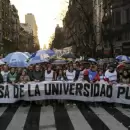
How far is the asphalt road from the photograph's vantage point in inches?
402

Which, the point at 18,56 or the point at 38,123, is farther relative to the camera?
the point at 18,56

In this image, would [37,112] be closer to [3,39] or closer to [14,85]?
[14,85]

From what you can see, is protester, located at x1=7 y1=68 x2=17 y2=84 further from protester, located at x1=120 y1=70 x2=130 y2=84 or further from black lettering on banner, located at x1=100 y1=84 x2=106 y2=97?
protester, located at x1=120 y1=70 x2=130 y2=84

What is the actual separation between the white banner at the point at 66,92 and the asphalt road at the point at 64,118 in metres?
0.36

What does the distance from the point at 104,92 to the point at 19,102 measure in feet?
11.0

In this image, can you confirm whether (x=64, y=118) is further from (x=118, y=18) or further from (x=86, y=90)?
(x=118, y=18)

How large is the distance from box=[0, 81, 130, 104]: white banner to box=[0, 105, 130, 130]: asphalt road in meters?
0.36

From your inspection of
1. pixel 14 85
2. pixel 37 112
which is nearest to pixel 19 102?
pixel 14 85

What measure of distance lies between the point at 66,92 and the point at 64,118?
2737mm

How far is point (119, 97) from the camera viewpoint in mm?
13734

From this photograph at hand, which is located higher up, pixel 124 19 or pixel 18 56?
pixel 124 19

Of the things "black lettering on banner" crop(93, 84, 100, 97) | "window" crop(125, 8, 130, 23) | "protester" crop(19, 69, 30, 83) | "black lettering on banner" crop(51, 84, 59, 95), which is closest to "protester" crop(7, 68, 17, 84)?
"protester" crop(19, 69, 30, 83)

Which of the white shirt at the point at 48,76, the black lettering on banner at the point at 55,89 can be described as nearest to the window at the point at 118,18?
the white shirt at the point at 48,76

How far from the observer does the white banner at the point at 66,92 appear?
1377 centimetres
